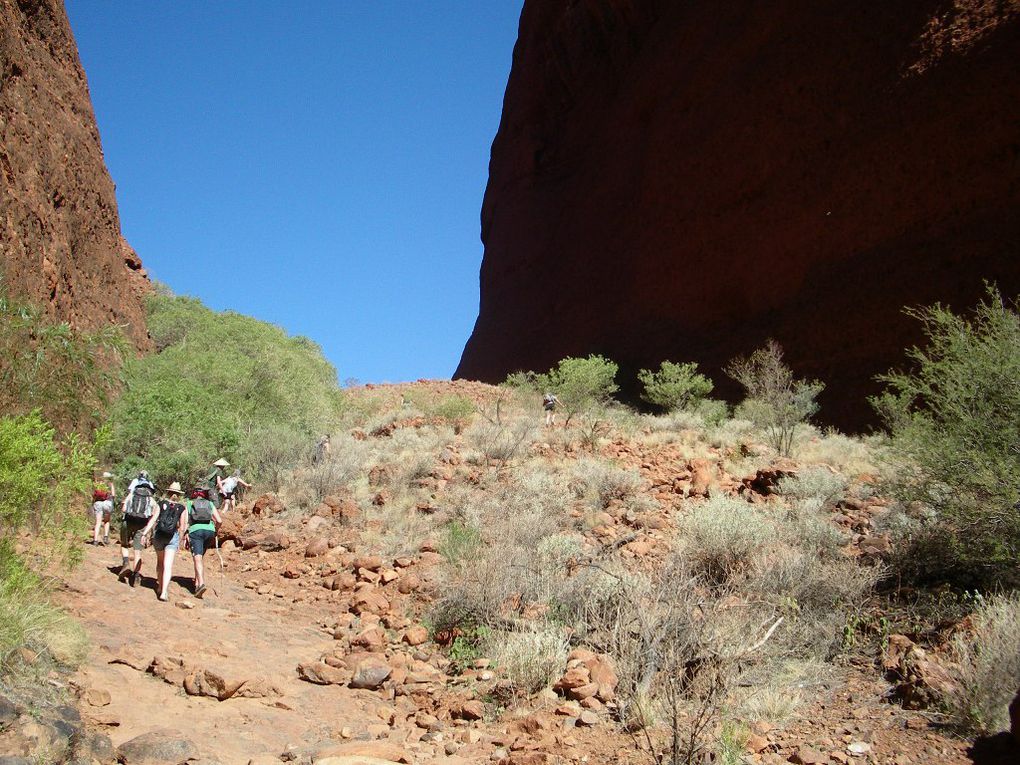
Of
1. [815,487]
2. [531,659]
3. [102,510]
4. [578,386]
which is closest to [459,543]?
[531,659]

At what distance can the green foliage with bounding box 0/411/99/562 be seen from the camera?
437 centimetres

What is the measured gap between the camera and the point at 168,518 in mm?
7309

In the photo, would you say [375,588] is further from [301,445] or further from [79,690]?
[301,445]

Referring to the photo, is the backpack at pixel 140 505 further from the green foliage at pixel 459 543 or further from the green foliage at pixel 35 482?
the green foliage at pixel 459 543

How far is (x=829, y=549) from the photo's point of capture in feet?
20.1

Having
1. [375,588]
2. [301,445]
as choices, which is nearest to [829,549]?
[375,588]

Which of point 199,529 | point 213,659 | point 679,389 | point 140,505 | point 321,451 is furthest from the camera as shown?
point 679,389

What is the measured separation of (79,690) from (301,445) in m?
8.93

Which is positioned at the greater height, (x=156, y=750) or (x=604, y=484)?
(x=604, y=484)

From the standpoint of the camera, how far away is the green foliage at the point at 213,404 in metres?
10.8

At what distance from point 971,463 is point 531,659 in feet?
13.3

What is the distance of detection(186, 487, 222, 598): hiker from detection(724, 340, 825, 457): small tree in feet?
33.4

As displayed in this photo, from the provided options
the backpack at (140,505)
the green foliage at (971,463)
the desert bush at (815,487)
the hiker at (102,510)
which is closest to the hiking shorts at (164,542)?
the backpack at (140,505)

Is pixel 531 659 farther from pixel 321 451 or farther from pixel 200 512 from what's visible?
pixel 321 451
